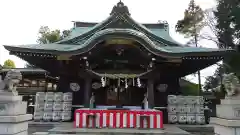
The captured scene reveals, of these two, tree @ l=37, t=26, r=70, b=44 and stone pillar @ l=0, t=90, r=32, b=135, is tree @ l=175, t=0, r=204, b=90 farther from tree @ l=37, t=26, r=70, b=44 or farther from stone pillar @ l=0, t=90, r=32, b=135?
stone pillar @ l=0, t=90, r=32, b=135

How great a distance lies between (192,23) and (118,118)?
748 inches

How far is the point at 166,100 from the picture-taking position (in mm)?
12609

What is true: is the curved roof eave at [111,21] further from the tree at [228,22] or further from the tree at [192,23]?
the tree at [192,23]

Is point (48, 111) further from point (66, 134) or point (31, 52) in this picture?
point (66, 134)

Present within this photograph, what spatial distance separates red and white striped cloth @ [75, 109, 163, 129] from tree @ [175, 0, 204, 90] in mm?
16906

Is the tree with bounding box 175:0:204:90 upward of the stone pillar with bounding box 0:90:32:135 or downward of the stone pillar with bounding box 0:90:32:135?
upward

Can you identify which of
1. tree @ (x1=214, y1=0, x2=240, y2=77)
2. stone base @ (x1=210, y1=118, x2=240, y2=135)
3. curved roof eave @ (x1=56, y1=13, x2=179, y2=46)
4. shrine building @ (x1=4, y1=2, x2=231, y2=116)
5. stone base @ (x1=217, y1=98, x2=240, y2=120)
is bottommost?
stone base @ (x1=210, y1=118, x2=240, y2=135)

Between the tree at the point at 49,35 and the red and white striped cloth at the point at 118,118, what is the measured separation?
2585cm

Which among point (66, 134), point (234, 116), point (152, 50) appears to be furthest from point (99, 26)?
point (234, 116)

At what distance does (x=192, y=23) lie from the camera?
82.8 ft

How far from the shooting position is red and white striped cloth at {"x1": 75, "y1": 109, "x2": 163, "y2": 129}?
9.32 meters

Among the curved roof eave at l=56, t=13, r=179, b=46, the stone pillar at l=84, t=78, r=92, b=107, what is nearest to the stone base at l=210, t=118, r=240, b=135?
the stone pillar at l=84, t=78, r=92, b=107

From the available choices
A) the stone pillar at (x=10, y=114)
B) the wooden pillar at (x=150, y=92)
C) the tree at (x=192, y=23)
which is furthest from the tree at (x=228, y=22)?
the stone pillar at (x=10, y=114)

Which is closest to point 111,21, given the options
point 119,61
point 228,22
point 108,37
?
point 119,61
